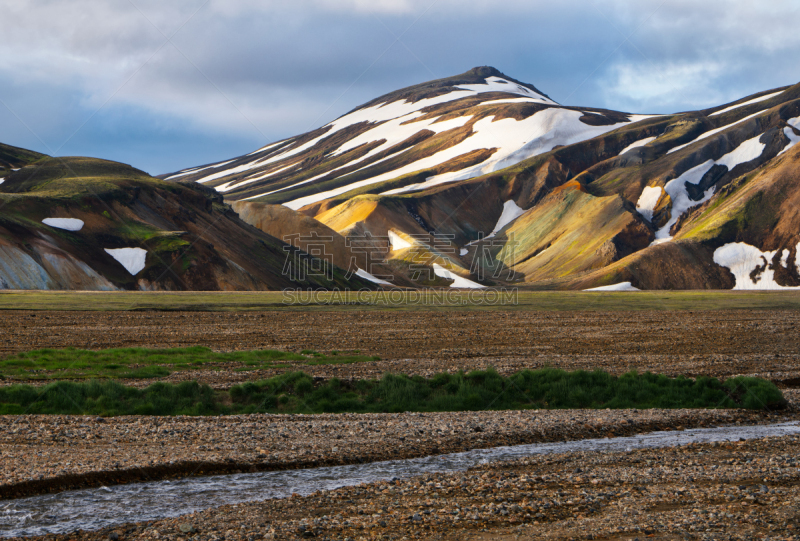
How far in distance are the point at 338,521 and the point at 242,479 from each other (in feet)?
10.6

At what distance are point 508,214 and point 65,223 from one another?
10767 centimetres

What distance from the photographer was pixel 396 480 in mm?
11070

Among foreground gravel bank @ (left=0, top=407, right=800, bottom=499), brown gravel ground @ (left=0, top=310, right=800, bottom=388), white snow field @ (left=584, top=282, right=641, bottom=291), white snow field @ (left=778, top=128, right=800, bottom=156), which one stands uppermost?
white snow field @ (left=778, top=128, right=800, bottom=156)

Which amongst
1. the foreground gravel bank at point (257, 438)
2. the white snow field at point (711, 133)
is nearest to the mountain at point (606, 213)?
the white snow field at point (711, 133)

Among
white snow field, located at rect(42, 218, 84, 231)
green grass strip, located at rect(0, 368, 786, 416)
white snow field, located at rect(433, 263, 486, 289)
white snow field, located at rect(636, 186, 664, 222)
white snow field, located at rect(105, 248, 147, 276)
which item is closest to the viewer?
green grass strip, located at rect(0, 368, 786, 416)

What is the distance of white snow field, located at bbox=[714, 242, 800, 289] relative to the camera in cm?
10181

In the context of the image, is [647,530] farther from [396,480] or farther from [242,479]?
[242,479]

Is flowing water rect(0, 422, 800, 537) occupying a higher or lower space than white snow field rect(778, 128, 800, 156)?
lower

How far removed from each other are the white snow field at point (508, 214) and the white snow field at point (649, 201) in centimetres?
2964

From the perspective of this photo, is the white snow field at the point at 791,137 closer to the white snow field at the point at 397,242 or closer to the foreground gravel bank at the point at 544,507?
the white snow field at the point at 397,242

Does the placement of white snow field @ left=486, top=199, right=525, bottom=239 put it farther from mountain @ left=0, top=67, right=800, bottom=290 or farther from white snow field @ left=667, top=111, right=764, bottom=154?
white snow field @ left=667, top=111, right=764, bottom=154

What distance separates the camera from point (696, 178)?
5482 inches

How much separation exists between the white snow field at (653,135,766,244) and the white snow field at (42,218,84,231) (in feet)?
345

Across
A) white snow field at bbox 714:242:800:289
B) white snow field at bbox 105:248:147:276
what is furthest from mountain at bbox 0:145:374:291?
white snow field at bbox 714:242:800:289
